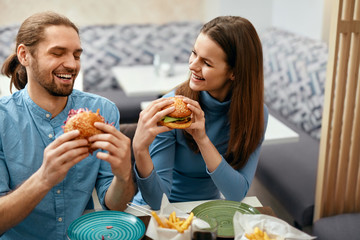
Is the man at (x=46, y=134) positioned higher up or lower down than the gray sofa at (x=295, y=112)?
higher up

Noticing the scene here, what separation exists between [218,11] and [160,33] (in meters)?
0.65

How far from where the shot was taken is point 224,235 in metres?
1.27

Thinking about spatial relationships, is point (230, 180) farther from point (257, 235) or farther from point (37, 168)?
point (37, 168)

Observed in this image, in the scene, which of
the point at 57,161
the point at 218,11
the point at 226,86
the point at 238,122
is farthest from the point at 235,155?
the point at 218,11

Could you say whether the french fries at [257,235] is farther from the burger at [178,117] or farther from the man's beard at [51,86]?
the man's beard at [51,86]

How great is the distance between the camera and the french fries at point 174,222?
113 centimetres

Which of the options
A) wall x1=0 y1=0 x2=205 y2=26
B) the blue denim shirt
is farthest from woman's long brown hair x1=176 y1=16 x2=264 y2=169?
wall x1=0 y1=0 x2=205 y2=26

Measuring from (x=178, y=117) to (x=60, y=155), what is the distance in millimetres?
464

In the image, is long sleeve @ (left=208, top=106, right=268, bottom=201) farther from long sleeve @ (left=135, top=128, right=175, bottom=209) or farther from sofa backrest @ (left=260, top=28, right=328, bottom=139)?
sofa backrest @ (left=260, top=28, right=328, bottom=139)

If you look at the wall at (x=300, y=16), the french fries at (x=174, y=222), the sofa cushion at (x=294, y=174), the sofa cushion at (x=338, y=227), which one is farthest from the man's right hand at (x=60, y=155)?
the wall at (x=300, y=16)

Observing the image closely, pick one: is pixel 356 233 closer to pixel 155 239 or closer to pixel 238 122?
pixel 238 122

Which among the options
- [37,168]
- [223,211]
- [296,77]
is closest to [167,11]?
[296,77]

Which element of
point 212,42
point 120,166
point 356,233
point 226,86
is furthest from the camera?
point 356,233

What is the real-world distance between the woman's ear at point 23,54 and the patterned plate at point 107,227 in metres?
0.62
